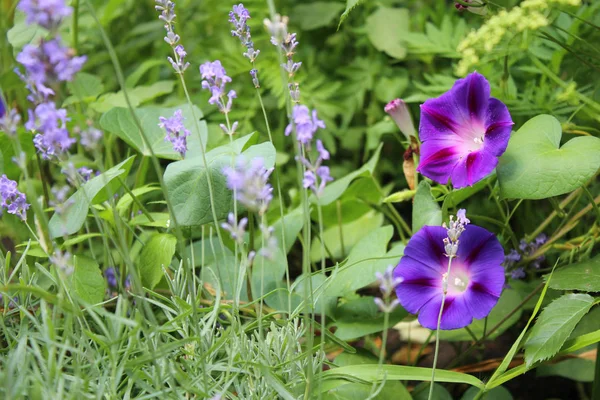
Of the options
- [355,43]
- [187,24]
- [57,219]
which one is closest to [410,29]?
[355,43]

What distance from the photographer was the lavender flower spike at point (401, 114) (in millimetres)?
1074

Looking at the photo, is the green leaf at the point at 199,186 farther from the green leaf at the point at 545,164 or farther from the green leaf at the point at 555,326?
the green leaf at the point at 555,326

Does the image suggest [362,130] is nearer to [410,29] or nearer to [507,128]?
[410,29]

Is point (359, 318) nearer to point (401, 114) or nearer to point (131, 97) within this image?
point (401, 114)

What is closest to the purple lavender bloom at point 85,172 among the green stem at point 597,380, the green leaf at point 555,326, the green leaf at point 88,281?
the green leaf at point 88,281

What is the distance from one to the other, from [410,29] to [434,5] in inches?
9.4

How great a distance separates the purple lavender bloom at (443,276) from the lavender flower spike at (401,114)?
8.8 inches

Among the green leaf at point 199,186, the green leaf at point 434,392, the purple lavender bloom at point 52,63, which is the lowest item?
the green leaf at point 434,392

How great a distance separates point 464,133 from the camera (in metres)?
1.00

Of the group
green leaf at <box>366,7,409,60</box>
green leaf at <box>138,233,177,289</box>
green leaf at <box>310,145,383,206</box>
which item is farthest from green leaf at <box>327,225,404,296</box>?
green leaf at <box>366,7,409,60</box>

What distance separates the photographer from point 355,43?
1.81 m

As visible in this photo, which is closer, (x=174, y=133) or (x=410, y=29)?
(x=174, y=133)

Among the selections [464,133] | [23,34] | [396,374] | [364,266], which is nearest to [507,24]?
[464,133]

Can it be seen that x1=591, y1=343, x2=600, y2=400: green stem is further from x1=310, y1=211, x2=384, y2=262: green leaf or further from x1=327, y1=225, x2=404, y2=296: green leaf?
x1=310, y1=211, x2=384, y2=262: green leaf
